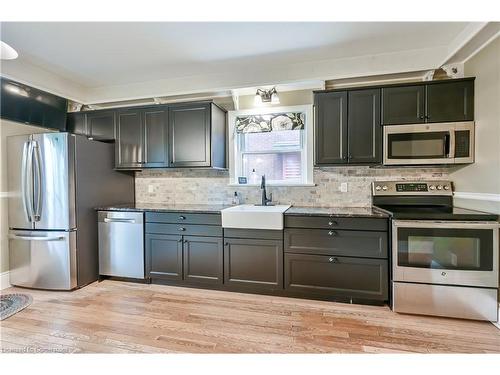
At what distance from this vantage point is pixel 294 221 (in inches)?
101

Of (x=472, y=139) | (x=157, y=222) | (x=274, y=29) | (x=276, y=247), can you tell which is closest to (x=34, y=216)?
(x=157, y=222)

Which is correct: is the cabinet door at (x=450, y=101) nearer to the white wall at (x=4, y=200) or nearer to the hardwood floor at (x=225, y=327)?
the hardwood floor at (x=225, y=327)

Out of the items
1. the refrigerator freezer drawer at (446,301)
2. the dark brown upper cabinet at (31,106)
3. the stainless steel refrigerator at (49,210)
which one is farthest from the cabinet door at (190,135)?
the refrigerator freezer drawer at (446,301)

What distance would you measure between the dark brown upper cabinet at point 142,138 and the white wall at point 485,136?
329 cm

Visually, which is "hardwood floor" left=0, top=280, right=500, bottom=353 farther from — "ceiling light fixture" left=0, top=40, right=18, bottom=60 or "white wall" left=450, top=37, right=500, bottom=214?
"ceiling light fixture" left=0, top=40, right=18, bottom=60

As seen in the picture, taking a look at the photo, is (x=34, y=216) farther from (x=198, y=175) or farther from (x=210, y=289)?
(x=210, y=289)

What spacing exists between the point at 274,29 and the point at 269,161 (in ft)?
5.01

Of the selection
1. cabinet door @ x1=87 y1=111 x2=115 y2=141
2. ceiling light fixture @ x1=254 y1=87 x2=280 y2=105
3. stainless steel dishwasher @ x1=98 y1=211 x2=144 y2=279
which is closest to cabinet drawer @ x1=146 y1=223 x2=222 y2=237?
stainless steel dishwasher @ x1=98 y1=211 x2=144 y2=279

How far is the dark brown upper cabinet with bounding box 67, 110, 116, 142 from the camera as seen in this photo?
11.1 ft

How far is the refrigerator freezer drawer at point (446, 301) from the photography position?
2.08 metres

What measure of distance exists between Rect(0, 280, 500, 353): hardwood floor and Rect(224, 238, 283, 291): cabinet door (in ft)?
0.47

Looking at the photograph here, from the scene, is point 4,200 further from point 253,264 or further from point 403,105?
point 403,105

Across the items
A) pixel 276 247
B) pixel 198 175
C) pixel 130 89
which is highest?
pixel 130 89
